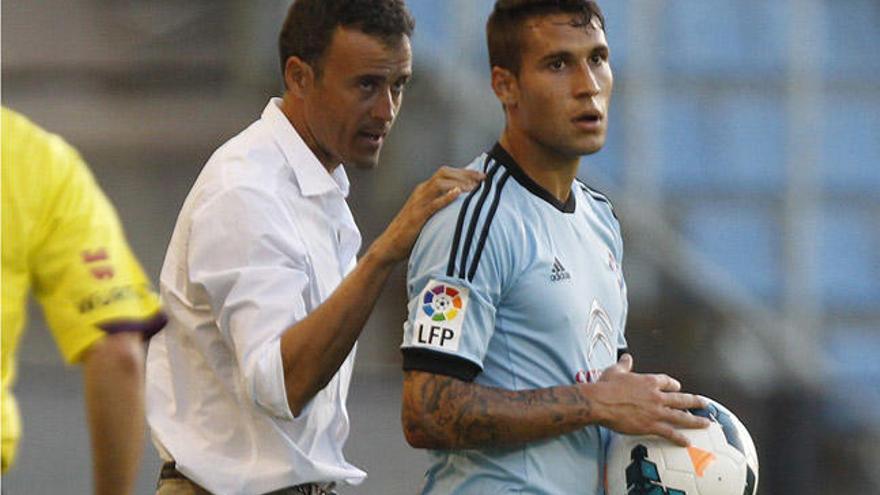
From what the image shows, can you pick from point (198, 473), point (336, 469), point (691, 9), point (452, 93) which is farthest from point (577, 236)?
point (691, 9)

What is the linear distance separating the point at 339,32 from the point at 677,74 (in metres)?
5.75

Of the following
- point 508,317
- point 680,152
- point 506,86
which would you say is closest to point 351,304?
point 508,317

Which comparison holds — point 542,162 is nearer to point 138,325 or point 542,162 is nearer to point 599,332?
point 599,332

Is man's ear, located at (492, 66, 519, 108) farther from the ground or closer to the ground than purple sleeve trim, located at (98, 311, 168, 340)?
farther from the ground

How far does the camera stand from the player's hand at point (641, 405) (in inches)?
111

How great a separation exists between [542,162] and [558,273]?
23 cm

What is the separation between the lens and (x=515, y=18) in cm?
309

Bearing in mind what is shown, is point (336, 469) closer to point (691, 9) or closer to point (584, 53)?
point (584, 53)

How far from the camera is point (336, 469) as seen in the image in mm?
3143

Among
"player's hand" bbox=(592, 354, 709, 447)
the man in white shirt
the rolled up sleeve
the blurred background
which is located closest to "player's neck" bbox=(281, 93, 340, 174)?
the man in white shirt

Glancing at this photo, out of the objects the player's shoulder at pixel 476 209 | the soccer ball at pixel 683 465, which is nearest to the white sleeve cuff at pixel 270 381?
the player's shoulder at pixel 476 209

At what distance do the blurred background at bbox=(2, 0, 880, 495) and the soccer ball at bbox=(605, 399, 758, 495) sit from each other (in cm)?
476

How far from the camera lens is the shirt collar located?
3227 mm

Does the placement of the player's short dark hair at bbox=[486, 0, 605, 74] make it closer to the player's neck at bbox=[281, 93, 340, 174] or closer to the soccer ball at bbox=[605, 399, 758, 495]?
the player's neck at bbox=[281, 93, 340, 174]
